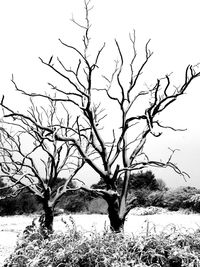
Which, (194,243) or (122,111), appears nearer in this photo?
(194,243)

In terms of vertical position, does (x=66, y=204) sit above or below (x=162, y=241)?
above

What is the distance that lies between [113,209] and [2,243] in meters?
9.90

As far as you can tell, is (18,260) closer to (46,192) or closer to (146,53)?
(146,53)

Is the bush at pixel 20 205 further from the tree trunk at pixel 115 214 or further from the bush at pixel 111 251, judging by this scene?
the bush at pixel 111 251

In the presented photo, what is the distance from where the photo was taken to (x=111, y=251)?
377cm

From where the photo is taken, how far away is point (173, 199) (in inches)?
1030

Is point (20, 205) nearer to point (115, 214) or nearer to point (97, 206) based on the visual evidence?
point (97, 206)

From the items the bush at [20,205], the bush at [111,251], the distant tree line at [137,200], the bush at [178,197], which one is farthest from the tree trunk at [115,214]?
the bush at [20,205]

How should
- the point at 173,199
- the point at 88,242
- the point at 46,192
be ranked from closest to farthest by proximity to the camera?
the point at 88,242 < the point at 46,192 < the point at 173,199

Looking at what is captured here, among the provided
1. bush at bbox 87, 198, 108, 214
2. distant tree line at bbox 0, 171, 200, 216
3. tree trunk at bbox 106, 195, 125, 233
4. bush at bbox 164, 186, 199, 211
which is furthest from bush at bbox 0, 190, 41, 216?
tree trunk at bbox 106, 195, 125, 233

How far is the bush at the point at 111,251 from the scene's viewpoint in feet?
12.0

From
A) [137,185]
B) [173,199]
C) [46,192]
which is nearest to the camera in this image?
[46,192]

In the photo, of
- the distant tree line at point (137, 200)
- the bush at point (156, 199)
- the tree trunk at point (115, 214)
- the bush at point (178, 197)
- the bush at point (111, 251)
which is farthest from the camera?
the bush at point (156, 199)

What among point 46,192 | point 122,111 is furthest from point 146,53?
point 46,192
